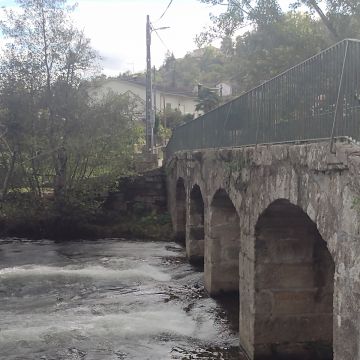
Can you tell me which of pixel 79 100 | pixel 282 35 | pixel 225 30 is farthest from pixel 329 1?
pixel 79 100

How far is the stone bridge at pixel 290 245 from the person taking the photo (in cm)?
490

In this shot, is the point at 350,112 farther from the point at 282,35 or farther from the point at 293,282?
the point at 282,35

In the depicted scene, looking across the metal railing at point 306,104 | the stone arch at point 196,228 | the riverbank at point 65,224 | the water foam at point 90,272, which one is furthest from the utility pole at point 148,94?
the metal railing at point 306,104

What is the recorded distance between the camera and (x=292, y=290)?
27.0 ft

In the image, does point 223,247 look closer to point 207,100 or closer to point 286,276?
point 286,276

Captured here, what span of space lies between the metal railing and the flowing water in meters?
3.91

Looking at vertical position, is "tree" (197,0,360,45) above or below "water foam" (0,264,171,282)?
above

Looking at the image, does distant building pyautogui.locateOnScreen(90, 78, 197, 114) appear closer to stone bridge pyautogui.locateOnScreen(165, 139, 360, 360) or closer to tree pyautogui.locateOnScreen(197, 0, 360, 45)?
tree pyautogui.locateOnScreen(197, 0, 360, 45)

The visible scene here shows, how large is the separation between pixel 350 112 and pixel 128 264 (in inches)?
499

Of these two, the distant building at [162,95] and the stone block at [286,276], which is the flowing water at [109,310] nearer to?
the stone block at [286,276]

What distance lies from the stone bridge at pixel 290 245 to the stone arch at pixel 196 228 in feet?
12.8

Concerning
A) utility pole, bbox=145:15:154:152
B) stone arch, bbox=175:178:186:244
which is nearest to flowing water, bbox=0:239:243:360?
stone arch, bbox=175:178:186:244

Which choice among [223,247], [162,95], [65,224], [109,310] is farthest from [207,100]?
[109,310]

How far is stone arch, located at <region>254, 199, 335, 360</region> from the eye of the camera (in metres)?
8.19
